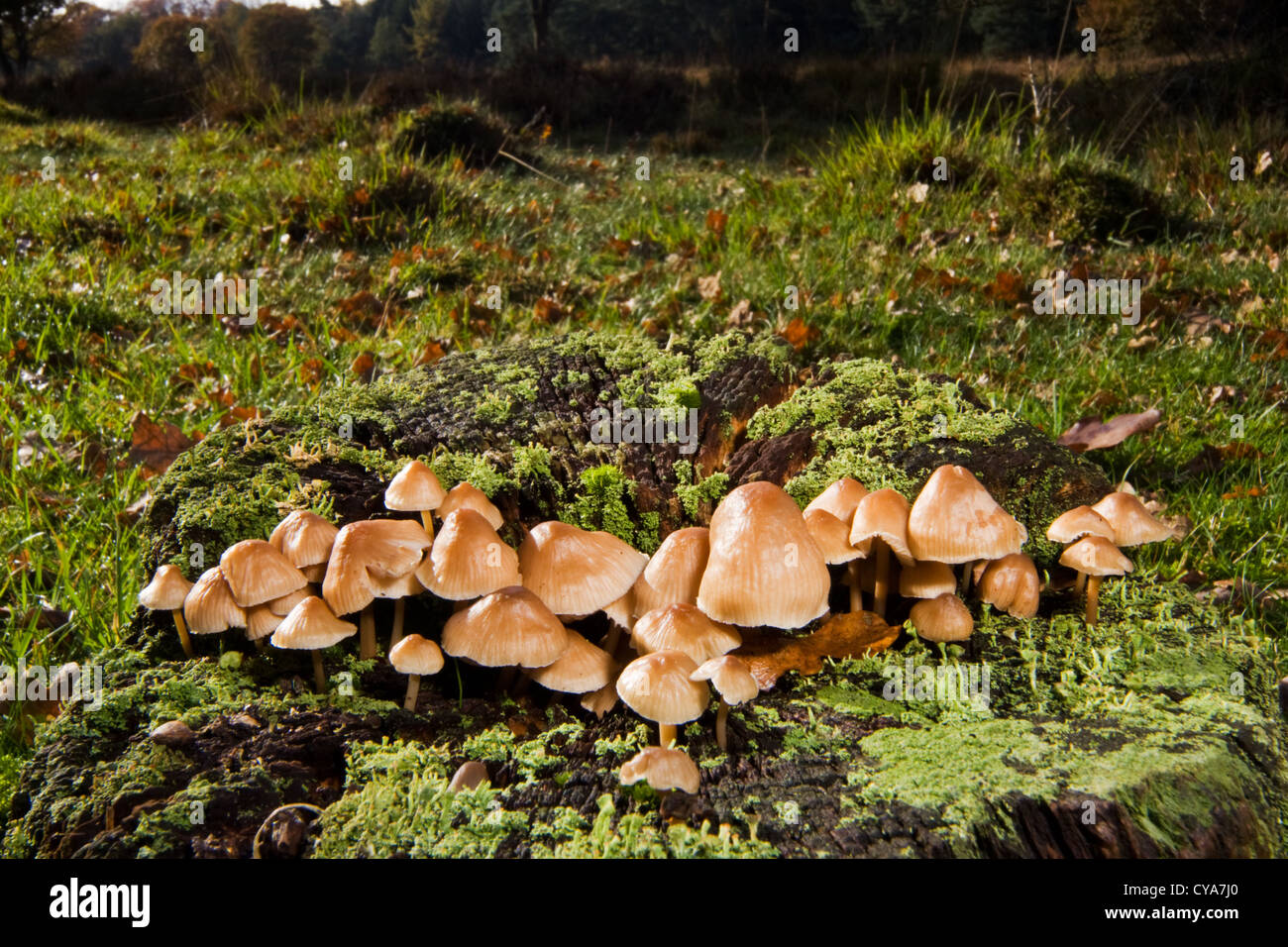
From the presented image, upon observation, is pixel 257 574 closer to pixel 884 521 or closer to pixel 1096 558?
pixel 884 521

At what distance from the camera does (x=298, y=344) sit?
5387 mm

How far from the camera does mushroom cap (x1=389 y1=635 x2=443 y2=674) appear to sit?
6.30ft

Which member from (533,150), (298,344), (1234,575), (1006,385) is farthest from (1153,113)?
(298,344)

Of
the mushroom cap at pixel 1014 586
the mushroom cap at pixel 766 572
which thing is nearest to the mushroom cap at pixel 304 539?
the mushroom cap at pixel 766 572

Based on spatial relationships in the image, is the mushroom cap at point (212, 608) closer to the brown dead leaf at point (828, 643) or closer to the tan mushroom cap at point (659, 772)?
the tan mushroom cap at point (659, 772)

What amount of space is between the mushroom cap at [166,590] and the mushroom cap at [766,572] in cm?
127

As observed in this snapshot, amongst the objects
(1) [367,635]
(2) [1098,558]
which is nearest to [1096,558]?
(2) [1098,558]

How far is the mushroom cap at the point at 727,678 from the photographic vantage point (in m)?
1.75

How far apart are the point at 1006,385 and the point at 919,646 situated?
2727mm

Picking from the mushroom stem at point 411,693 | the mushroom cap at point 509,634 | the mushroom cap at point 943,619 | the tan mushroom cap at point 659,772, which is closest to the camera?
the tan mushroom cap at point 659,772

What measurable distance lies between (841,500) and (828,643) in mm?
369

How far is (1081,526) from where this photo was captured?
7.07 ft
